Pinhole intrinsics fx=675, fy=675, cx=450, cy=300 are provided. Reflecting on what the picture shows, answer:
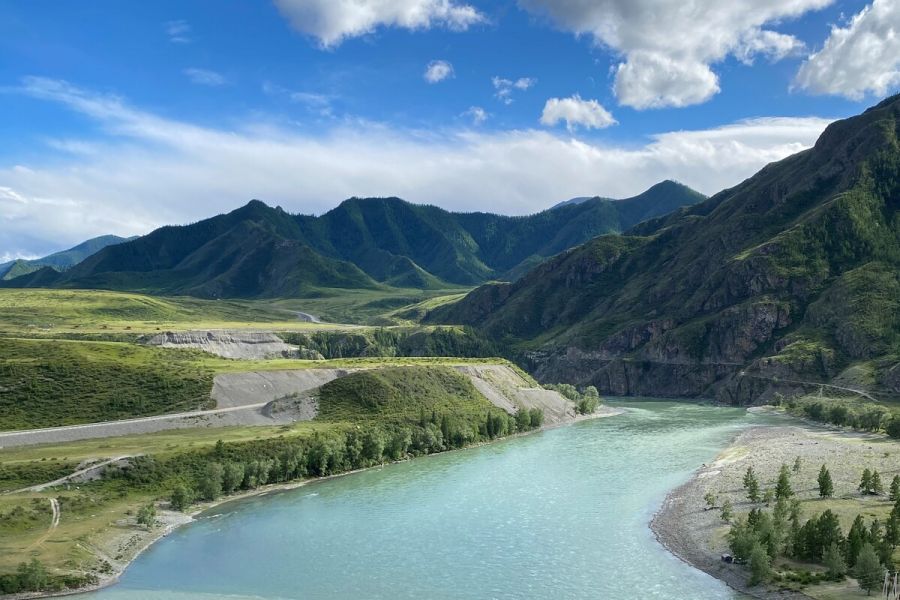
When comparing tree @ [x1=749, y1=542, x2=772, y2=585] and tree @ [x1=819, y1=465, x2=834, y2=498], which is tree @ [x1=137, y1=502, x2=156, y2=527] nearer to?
tree @ [x1=749, y1=542, x2=772, y2=585]

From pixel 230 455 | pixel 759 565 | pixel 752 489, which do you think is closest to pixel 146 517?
pixel 230 455

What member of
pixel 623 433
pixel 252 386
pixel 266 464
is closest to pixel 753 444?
pixel 623 433

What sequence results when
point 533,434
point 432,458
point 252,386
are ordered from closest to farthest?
1. point 432,458
2. point 252,386
3. point 533,434

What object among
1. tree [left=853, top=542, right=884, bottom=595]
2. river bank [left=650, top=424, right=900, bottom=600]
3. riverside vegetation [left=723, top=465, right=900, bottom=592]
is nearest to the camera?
tree [left=853, top=542, right=884, bottom=595]

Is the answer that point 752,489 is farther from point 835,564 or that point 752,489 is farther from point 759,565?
point 835,564

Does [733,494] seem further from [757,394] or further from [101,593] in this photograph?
[757,394]

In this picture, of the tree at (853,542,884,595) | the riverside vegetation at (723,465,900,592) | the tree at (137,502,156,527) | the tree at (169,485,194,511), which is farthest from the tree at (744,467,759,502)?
the tree at (137,502,156,527)

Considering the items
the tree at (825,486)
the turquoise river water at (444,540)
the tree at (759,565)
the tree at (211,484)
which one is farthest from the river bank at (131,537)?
the tree at (825,486)
